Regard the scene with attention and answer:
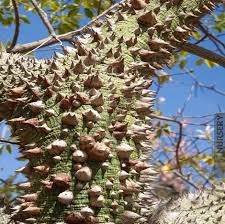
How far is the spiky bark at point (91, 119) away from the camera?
1566 mm

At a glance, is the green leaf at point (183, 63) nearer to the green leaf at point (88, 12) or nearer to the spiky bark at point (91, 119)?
the green leaf at point (88, 12)

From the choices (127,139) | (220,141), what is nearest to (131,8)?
(127,139)

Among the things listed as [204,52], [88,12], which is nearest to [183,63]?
[88,12]

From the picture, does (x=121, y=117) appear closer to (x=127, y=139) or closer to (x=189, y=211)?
Result: (x=127, y=139)

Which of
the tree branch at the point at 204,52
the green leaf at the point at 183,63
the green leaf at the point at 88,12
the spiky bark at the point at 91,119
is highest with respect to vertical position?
the green leaf at the point at 183,63

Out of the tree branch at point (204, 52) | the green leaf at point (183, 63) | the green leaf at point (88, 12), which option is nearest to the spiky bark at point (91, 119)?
the tree branch at point (204, 52)

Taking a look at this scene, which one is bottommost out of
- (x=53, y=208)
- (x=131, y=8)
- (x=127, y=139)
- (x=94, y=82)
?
(x=53, y=208)

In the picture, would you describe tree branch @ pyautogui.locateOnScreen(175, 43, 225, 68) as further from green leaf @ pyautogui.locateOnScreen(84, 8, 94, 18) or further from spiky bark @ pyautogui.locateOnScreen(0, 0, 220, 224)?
green leaf @ pyautogui.locateOnScreen(84, 8, 94, 18)

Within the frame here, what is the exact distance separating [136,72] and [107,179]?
421 millimetres

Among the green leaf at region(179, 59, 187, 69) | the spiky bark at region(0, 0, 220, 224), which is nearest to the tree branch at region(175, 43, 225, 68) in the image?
the spiky bark at region(0, 0, 220, 224)

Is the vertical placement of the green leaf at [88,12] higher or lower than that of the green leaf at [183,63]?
lower

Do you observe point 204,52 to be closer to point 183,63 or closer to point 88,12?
point 88,12

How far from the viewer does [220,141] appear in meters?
3.44

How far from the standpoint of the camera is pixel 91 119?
161 cm
